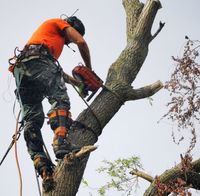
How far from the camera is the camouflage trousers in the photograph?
4.11 meters

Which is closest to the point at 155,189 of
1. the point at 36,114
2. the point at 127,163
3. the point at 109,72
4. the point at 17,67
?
the point at 127,163

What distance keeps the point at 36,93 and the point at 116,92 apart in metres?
0.95

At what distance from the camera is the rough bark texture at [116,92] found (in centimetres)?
372

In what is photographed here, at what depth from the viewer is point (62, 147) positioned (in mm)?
3734

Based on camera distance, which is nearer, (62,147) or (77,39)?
(62,147)

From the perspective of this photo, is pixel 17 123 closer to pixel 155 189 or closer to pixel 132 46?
pixel 132 46

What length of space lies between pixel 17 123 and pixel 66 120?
2.69 feet

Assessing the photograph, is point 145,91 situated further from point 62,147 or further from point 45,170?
point 45,170

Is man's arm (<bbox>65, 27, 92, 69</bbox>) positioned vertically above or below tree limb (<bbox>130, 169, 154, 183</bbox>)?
above

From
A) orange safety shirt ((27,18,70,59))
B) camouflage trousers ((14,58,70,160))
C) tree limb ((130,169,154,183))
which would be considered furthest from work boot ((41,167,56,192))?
tree limb ((130,169,154,183))

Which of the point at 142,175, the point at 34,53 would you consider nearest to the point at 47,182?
the point at 34,53

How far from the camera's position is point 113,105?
15.1 ft

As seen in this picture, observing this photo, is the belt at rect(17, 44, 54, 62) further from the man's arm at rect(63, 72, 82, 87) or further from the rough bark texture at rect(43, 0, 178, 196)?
the rough bark texture at rect(43, 0, 178, 196)

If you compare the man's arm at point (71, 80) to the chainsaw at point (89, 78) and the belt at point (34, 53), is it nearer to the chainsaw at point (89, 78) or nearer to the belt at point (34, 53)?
the chainsaw at point (89, 78)
